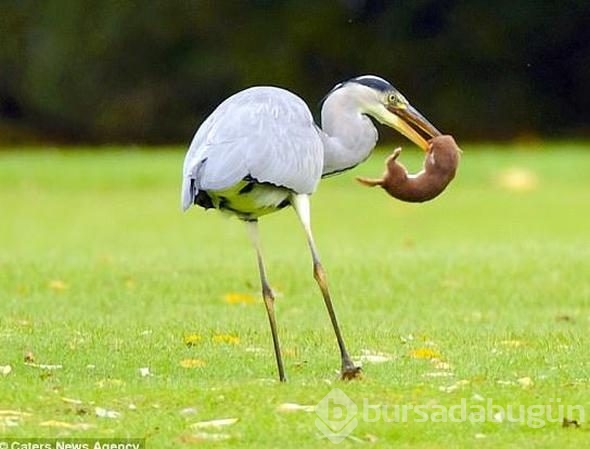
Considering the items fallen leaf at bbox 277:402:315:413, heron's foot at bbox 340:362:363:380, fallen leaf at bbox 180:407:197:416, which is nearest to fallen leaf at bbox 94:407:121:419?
fallen leaf at bbox 180:407:197:416

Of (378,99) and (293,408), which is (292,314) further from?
(293,408)

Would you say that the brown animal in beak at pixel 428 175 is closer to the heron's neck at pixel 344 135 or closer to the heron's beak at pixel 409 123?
the heron's beak at pixel 409 123

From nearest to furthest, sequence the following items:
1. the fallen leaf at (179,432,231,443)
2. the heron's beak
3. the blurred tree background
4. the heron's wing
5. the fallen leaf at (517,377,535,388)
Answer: the fallen leaf at (179,432,231,443), the fallen leaf at (517,377,535,388), the heron's wing, the heron's beak, the blurred tree background

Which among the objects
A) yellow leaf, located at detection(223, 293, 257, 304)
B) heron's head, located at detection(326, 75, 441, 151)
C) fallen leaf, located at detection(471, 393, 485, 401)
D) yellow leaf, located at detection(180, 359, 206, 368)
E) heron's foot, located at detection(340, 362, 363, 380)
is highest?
heron's head, located at detection(326, 75, 441, 151)

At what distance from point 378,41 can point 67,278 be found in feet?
75.2

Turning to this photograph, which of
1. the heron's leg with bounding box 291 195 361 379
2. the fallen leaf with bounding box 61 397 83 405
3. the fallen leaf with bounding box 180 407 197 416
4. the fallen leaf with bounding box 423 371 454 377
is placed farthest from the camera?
the fallen leaf with bounding box 423 371 454 377

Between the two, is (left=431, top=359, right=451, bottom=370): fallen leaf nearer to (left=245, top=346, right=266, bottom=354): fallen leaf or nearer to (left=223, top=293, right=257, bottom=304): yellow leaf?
(left=245, top=346, right=266, bottom=354): fallen leaf

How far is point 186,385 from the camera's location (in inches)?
294

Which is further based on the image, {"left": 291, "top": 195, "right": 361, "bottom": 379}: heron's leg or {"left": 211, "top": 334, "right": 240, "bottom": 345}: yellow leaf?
{"left": 211, "top": 334, "right": 240, "bottom": 345}: yellow leaf

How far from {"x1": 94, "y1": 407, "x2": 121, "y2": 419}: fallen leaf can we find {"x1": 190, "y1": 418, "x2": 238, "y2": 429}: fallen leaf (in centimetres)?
37

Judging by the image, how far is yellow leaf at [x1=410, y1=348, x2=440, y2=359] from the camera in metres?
8.55

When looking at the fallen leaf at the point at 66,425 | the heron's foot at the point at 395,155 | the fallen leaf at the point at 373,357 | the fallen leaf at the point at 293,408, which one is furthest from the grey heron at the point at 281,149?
the fallen leaf at the point at 66,425

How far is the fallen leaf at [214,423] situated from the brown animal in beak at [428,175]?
2263mm

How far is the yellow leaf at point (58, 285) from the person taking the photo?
1245 centimetres
